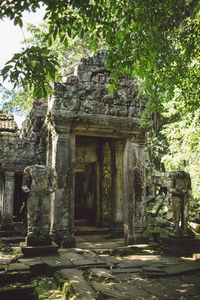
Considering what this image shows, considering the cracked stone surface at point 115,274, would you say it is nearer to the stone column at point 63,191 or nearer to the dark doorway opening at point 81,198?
the stone column at point 63,191

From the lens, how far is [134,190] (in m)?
7.70

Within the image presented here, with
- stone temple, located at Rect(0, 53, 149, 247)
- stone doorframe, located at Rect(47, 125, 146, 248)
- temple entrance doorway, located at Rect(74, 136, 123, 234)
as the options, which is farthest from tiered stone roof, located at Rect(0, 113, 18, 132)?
stone doorframe, located at Rect(47, 125, 146, 248)

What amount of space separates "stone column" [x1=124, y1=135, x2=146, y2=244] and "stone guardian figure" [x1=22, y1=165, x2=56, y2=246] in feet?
8.16

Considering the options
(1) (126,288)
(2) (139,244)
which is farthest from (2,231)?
(1) (126,288)

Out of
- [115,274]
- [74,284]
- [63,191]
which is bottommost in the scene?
[115,274]

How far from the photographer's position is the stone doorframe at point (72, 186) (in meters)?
6.88

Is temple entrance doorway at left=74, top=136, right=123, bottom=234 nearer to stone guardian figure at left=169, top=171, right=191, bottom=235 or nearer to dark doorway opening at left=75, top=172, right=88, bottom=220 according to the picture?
dark doorway opening at left=75, top=172, right=88, bottom=220

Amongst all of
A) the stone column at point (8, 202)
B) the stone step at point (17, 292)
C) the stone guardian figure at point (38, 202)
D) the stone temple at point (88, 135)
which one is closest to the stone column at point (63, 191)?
the stone temple at point (88, 135)

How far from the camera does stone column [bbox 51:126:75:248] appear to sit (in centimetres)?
682

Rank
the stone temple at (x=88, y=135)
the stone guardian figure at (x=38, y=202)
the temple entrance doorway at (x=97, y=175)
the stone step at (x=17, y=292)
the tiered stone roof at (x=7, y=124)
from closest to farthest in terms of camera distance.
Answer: the stone step at (x=17, y=292)
the stone guardian figure at (x=38, y=202)
the stone temple at (x=88, y=135)
the temple entrance doorway at (x=97, y=175)
the tiered stone roof at (x=7, y=124)

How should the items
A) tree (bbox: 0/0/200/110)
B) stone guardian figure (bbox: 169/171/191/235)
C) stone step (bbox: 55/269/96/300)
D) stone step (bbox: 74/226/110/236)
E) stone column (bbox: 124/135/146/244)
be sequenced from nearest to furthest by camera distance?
stone step (bbox: 55/269/96/300) → tree (bbox: 0/0/200/110) → stone guardian figure (bbox: 169/171/191/235) → stone column (bbox: 124/135/146/244) → stone step (bbox: 74/226/110/236)

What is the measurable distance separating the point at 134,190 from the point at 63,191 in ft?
6.75

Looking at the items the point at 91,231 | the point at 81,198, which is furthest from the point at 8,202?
the point at 81,198

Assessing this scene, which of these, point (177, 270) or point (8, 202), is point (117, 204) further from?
point (8, 202)
